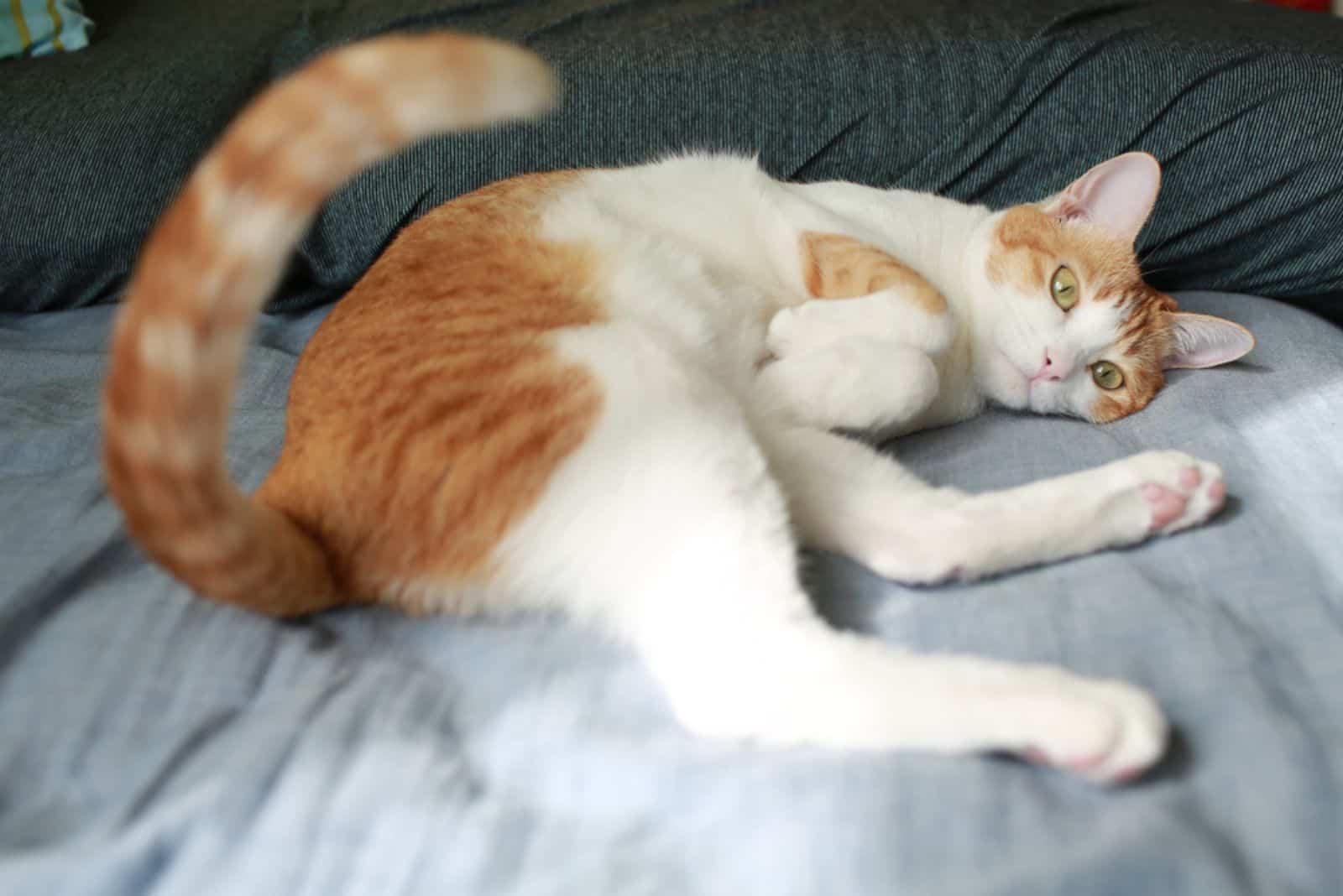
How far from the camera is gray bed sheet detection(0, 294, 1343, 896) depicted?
2.76 feet

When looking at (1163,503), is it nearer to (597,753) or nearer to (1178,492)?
(1178,492)

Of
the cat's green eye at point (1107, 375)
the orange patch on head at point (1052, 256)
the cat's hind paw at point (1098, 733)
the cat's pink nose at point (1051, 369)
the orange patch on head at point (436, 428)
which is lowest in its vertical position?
the cat's green eye at point (1107, 375)

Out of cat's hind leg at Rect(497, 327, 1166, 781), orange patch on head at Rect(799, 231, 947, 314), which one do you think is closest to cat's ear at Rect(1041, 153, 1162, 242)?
orange patch on head at Rect(799, 231, 947, 314)

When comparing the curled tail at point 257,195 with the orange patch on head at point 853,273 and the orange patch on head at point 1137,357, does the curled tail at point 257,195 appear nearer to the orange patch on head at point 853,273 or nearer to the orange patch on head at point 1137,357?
the orange patch on head at point 853,273

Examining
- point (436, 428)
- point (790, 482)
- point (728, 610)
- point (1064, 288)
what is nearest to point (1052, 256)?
point (1064, 288)

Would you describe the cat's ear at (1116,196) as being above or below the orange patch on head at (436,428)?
below

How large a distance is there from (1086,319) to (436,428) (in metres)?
1.19

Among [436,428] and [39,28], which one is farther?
[39,28]

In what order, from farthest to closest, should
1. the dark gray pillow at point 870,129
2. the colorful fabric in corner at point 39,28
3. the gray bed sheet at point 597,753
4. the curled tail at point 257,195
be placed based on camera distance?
the colorful fabric in corner at point 39,28
the dark gray pillow at point 870,129
the gray bed sheet at point 597,753
the curled tail at point 257,195

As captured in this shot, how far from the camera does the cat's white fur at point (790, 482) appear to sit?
38.7 inches

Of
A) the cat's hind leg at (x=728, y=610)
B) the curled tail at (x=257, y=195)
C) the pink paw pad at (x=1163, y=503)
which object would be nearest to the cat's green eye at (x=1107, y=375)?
the pink paw pad at (x=1163, y=503)

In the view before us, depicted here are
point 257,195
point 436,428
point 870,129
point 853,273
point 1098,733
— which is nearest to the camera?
point 257,195

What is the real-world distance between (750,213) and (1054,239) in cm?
57

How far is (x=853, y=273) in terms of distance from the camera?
1627mm
